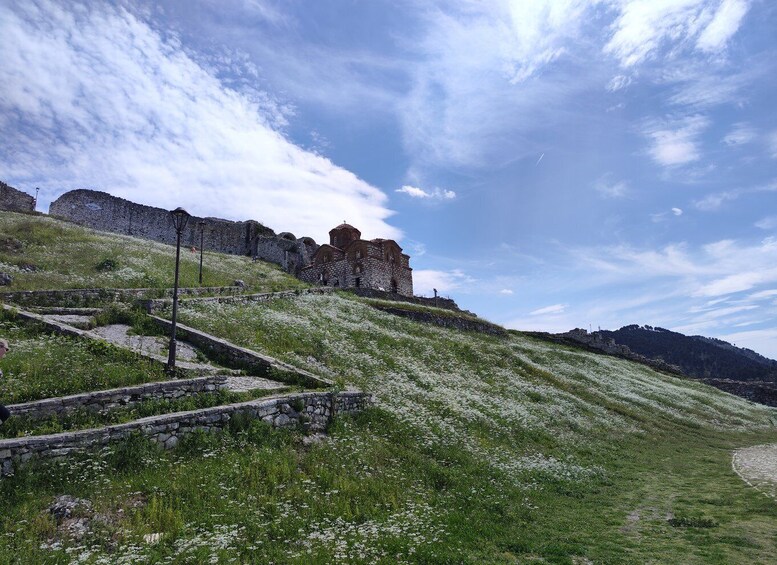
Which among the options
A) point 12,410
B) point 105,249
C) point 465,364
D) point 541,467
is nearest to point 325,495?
point 12,410

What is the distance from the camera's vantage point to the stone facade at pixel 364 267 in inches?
2341

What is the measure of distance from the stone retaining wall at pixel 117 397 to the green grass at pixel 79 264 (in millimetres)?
17136

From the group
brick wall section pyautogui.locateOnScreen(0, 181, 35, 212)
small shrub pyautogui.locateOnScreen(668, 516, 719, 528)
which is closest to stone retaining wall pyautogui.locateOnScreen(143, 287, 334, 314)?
small shrub pyautogui.locateOnScreen(668, 516, 719, 528)

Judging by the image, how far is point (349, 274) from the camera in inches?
2384

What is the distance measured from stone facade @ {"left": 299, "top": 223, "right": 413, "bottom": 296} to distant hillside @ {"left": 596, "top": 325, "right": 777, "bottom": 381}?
114m

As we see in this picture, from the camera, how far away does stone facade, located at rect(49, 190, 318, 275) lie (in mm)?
62594

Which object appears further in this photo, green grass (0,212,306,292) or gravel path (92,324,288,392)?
green grass (0,212,306,292)

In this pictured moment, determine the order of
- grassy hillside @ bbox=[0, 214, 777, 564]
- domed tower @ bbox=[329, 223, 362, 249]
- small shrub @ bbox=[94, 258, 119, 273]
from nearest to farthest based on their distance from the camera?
1. grassy hillside @ bbox=[0, 214, 777, 564]
2. small shrub @ bbox=[94, 258, 119, 273]
3. domed tower @ bbox=[329, 223, 362, 249]

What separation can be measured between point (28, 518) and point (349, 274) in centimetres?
5278

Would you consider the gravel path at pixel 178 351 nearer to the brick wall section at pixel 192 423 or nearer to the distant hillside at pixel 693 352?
the brick wall section at pixel 192 423

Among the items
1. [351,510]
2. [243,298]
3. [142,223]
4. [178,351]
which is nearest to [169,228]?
[142,223]

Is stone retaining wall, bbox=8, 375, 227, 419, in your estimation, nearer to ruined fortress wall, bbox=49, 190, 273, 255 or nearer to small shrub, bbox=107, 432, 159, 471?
small shrub, bbox=107, 432, 159, 471

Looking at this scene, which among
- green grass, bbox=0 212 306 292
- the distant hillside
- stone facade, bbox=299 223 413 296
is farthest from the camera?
the distant hillside

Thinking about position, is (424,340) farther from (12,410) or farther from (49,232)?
(49,232)
